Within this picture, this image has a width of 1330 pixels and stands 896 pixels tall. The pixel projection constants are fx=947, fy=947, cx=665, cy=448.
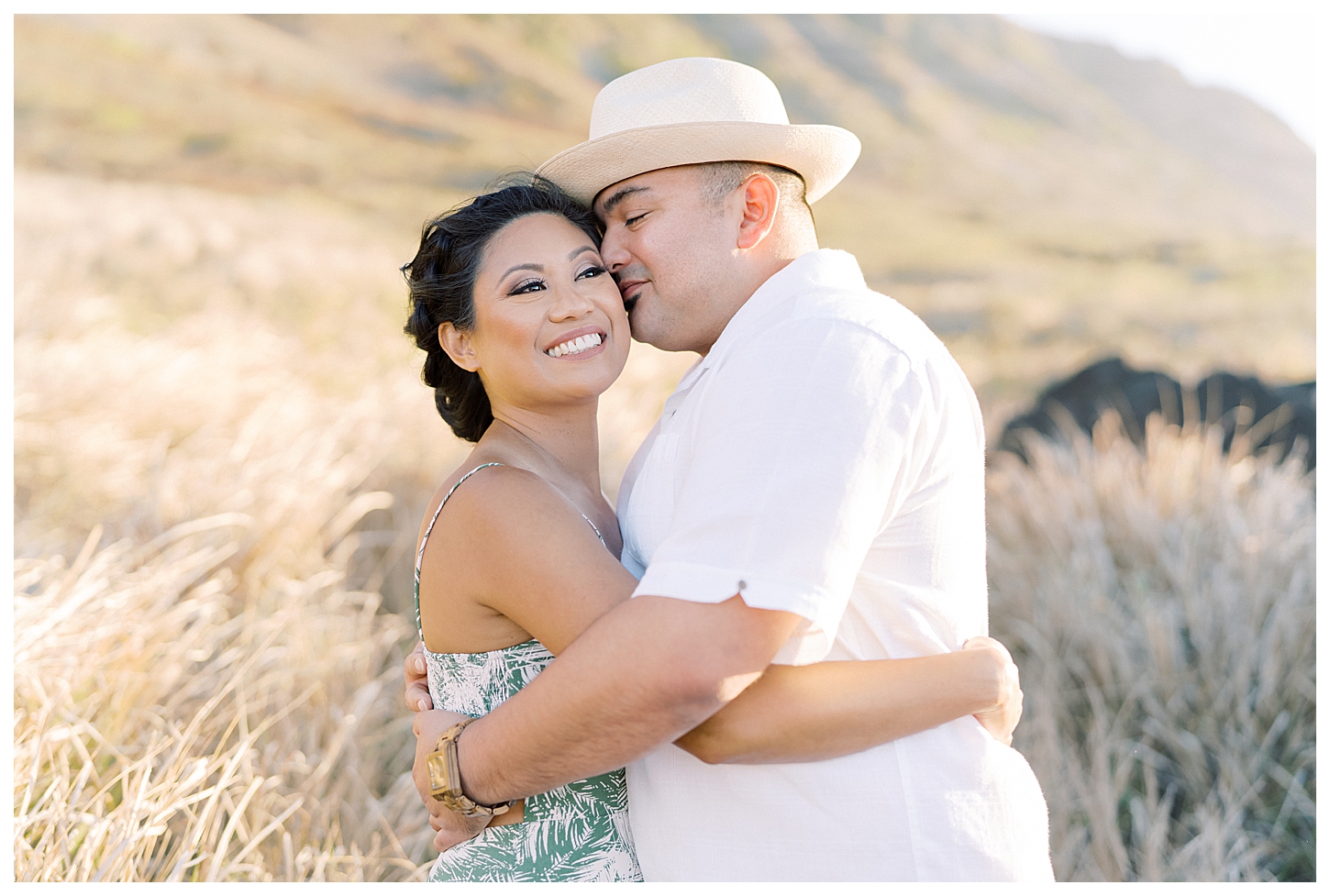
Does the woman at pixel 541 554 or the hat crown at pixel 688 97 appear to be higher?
the hat crown at pixel 688 97

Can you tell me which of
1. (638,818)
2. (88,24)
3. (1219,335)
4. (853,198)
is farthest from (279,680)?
(853,198)

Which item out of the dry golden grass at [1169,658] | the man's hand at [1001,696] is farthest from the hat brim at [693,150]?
the dry golden grass at [1169,658]

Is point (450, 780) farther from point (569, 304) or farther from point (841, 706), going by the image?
point (569, 304)

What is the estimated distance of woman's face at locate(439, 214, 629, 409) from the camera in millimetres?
2322

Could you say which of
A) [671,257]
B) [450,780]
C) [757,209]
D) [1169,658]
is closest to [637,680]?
[450,780]

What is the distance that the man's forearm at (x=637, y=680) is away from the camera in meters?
1.46

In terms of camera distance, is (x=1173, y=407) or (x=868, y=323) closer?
(x=868, y=323)

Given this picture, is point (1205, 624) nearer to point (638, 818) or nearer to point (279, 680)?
point (638, 818)

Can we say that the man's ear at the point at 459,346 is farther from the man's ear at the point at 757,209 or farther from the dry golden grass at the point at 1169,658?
the dry golden grass at the point at 1169,658

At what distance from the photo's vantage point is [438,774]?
1845 mm

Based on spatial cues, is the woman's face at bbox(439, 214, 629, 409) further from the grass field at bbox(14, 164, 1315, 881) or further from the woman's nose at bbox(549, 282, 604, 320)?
the grass field at bbox(14, 164, 1315, 881)

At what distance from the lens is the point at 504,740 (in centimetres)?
168

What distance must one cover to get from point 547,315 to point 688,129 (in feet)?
1.82

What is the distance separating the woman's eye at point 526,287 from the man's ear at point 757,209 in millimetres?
496
